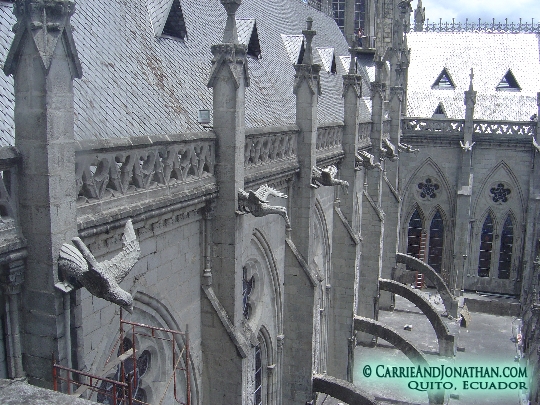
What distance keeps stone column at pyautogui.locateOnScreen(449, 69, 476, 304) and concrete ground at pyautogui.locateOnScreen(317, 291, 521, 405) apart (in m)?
2.01

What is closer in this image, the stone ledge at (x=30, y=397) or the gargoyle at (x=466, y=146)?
the stone ledge at (x=30, y=397)

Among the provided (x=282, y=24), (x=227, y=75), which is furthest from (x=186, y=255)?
(x=282, y=24)

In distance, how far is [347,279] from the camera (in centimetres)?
2175

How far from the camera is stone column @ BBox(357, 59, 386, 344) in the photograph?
2659 centimetres

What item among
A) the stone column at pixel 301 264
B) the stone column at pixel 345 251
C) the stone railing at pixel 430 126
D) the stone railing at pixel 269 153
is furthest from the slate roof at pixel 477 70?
the stone railing at pixel 269 153

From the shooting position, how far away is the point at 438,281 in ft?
103

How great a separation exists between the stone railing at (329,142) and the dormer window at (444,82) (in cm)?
Answer: 2119

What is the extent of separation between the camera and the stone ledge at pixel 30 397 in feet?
13.1

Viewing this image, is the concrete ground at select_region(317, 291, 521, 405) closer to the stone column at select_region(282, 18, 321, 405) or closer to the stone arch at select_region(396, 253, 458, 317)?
the stone arch at select_region(396, 253, 458, 317)

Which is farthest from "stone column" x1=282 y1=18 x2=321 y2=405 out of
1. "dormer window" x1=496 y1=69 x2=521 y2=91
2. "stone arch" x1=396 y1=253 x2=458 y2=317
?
"dormer window" x1=496 y1=69 x2=521 y2=91

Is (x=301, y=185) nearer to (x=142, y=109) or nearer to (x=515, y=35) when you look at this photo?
(x=142, y=109)

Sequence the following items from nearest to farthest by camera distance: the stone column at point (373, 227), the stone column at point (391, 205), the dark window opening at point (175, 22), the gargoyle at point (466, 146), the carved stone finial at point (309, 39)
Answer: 1. the dark window opening at point (175, 22)
2. the carved stone finial at point (309, 39)
3. the stone column at point (373, 227)
4. the stone column at point (391, 205)
5. the gargoyle at point (466, 146)

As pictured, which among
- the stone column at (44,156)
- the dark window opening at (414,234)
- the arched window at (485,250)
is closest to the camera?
the stone column at (44,156)

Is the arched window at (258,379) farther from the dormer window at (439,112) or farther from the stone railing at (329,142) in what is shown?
the dormer window at (439,112)
